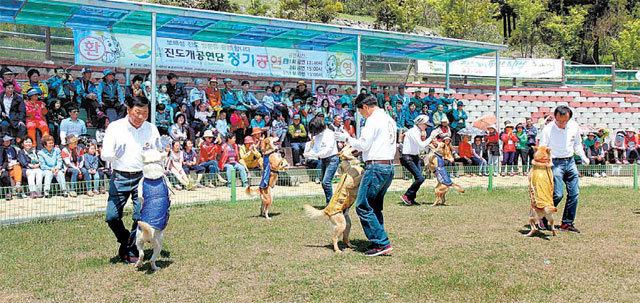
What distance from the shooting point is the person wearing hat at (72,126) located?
577 inches


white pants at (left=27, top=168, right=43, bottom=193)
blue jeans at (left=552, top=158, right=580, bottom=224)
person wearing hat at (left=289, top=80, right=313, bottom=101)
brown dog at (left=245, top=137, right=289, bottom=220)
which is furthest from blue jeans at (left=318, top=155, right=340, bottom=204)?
person wearing hat at (left=289, top=80, right=313, bottom=101)

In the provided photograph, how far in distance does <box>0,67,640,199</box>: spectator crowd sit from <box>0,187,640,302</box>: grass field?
6.24 feet

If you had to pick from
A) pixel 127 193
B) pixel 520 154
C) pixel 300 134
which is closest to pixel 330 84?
pixel 300 134

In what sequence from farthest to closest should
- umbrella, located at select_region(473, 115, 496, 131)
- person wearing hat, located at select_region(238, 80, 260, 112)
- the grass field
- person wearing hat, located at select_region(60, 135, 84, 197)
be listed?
umbrella, located at select_region(473, 115, 496, 131)
person wearing hat, located at select_region(238, 80, 260, 112)
person wearing hat, located at select_region(60, 135, 84, 197)
the grass field

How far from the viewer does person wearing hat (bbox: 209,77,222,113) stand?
17.7 meters

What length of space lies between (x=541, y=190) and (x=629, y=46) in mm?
37349

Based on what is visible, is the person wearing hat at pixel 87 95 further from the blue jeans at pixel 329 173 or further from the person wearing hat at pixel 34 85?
the blue jeans at pixel 329 173

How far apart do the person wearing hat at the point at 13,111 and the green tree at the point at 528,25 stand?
36913 millimetres

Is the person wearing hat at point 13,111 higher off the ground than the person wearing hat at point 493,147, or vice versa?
the person wearing hat at point 13,111

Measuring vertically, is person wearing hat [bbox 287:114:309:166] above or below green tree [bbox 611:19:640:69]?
below

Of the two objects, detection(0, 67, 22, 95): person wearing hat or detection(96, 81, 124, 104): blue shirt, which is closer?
detection(0, 67, 22, 95): person wearing hat

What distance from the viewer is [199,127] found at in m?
Answer: 17.0

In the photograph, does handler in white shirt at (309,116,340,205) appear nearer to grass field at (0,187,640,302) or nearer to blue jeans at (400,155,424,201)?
grass field at (0,187,640,302)

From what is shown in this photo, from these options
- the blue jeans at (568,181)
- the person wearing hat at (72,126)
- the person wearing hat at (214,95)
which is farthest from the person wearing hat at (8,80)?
the blue jeans at (568,181)
